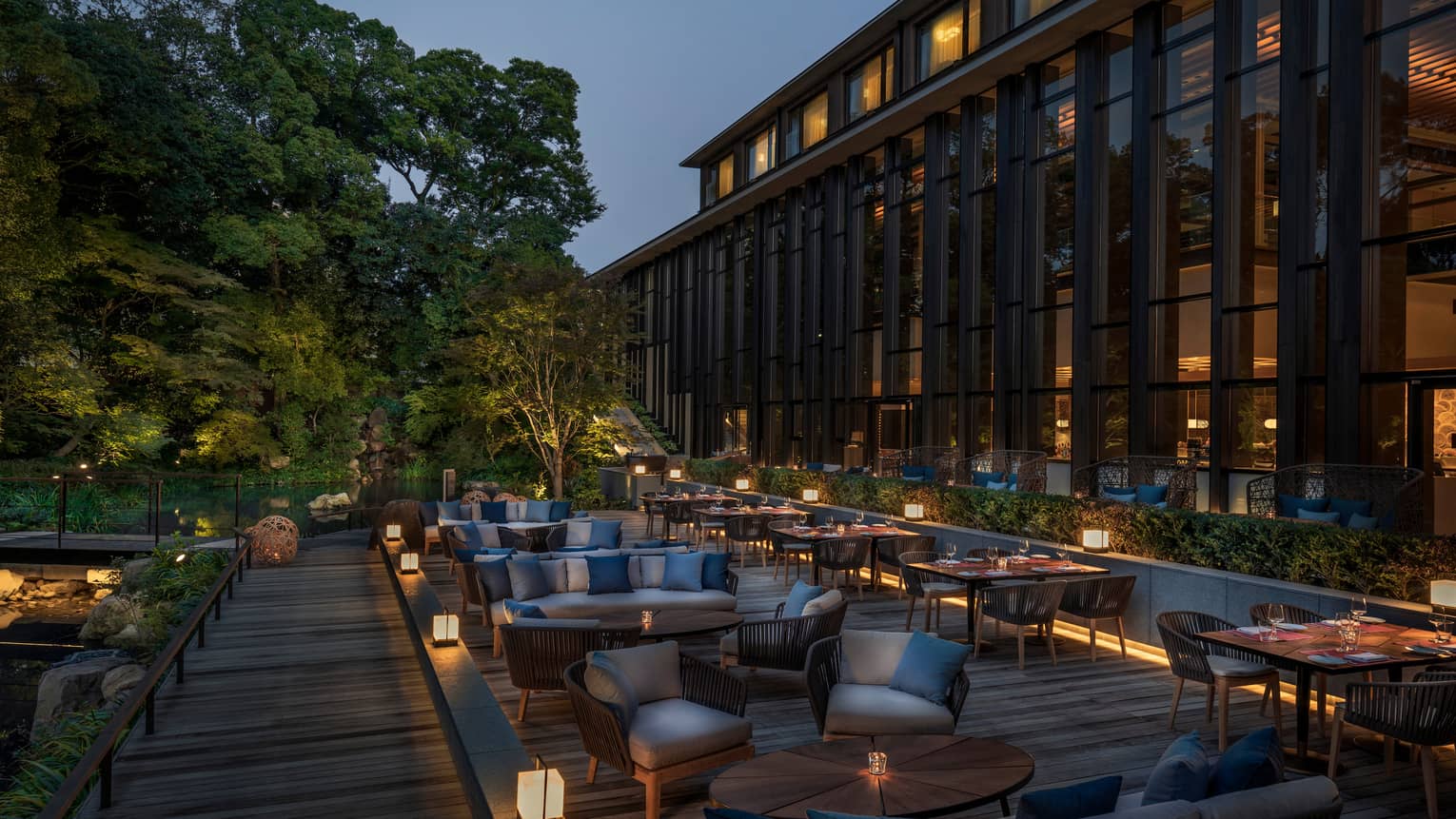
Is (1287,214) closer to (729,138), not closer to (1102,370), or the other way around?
(1102,370)

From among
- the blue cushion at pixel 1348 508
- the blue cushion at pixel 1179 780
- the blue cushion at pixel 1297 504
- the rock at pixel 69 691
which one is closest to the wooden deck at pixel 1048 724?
the blue cushion at pixel 1179 780

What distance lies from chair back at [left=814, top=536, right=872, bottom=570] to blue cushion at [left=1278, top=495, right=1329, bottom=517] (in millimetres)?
5289

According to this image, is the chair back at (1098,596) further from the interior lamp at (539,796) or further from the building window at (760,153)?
the building window at (760,153)

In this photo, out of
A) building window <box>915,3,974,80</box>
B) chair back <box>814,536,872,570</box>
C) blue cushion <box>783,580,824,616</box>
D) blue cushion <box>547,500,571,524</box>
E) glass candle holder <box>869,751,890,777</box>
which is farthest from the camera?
building window <box>915,3,974,80</box>

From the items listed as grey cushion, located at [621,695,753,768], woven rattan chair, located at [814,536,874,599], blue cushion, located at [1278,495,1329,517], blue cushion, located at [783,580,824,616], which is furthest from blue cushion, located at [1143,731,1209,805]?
blue cushion, located at [1278,495,1329,517]

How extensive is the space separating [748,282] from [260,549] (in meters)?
16.3

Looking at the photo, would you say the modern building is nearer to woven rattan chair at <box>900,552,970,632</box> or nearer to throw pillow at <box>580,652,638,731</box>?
woven rattan chair at <box>900,552,970,632</box>

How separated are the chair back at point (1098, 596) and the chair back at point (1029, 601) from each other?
0.18 metres

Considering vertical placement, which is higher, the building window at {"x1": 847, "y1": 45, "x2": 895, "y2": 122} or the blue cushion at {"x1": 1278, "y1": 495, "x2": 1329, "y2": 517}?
the building window at {"x1": 847, "y1": 45, "x2": 895, "y2": 122}

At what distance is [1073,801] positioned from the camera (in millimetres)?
2975

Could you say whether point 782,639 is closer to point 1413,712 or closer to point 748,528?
point 1413,712

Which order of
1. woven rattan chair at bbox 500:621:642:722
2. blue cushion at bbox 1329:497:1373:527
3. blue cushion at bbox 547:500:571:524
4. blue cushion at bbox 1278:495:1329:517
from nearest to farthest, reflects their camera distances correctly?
woven rattan chair at bbox 500:621:642:722 < blue cushion at bbox 1329:497:1373:527 < blue cushion at bbox 1278:495:1329:517 < blue cushion at bbox 547:500:571:524

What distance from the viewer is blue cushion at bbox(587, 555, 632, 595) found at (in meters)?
9.47

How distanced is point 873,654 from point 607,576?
430 cm
